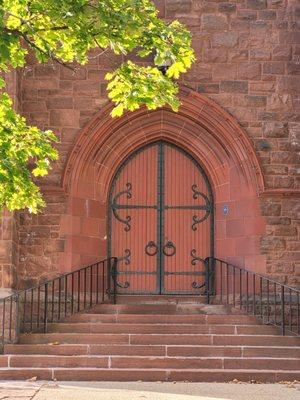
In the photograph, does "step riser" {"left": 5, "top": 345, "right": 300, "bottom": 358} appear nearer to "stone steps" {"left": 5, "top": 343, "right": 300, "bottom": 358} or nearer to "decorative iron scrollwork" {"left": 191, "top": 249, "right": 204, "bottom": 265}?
"stone steps" {"left": 5, "top": 343, "right": 300, "bottom": 358}

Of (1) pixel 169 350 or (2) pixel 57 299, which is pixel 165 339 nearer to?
(1) pixel 169 350

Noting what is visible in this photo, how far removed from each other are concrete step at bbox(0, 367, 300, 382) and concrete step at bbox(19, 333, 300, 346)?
109 cm

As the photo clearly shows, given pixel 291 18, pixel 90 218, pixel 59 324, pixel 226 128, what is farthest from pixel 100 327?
pixel 291 18

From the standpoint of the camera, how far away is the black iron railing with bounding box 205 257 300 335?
11.8 metres

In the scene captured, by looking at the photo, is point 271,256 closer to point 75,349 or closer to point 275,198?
point 275,198

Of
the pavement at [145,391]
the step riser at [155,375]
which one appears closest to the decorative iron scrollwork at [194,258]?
the step riser at [155,375]

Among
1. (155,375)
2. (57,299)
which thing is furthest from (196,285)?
(155,375)

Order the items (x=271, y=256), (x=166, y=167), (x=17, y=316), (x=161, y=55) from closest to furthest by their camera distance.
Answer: (x=161, y=55) → (x=17, y=316) → (x=271, y=256) → (x=166, y=167)

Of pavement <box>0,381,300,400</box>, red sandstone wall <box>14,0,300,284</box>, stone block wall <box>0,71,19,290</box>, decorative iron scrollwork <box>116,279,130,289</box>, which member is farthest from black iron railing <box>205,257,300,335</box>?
stone block wall <box>0,71,19,290</box>

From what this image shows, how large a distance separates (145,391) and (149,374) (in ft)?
2.98

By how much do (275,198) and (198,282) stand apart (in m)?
1.96

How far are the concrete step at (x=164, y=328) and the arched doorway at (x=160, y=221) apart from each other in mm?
1787

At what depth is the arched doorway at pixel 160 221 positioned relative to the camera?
511 inches

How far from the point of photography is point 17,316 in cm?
1111
